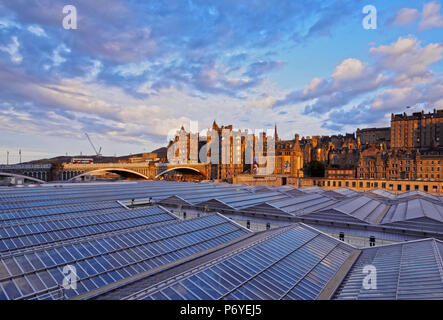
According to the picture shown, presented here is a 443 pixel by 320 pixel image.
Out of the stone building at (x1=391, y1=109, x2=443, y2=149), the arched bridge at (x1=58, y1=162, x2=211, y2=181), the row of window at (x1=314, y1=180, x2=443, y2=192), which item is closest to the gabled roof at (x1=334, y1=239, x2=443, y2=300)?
the row of window at (x1=314, y1=180, x2=443, y2=192)

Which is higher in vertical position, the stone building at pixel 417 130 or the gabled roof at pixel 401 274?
the stone building at pixel 417 130

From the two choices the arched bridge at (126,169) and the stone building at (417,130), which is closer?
the arched bridge at (126,169)

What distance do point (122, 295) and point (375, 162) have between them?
4902 inches

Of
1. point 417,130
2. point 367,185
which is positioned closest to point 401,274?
point 367,185

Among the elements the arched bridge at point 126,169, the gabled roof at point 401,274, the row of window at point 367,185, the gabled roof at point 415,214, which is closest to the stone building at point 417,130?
the row of window at point 367,185

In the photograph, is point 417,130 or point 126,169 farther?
point 417,130

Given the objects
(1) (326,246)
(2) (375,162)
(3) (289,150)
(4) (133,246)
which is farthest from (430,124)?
Answer: (4) (133,246)

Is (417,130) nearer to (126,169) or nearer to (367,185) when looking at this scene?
(367,185)

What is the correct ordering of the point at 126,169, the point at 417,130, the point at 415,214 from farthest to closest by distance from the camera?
1. the point at 417,130
2. the point at 126,169
3. the point at 415,214

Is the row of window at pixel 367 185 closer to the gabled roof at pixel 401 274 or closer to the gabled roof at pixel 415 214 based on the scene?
the gabled roof at pixel 415 214

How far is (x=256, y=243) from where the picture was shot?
1591 cm

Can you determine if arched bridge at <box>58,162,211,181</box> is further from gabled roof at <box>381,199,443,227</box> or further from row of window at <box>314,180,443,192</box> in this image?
gabled roof at <box>381,199,443,227</box>
